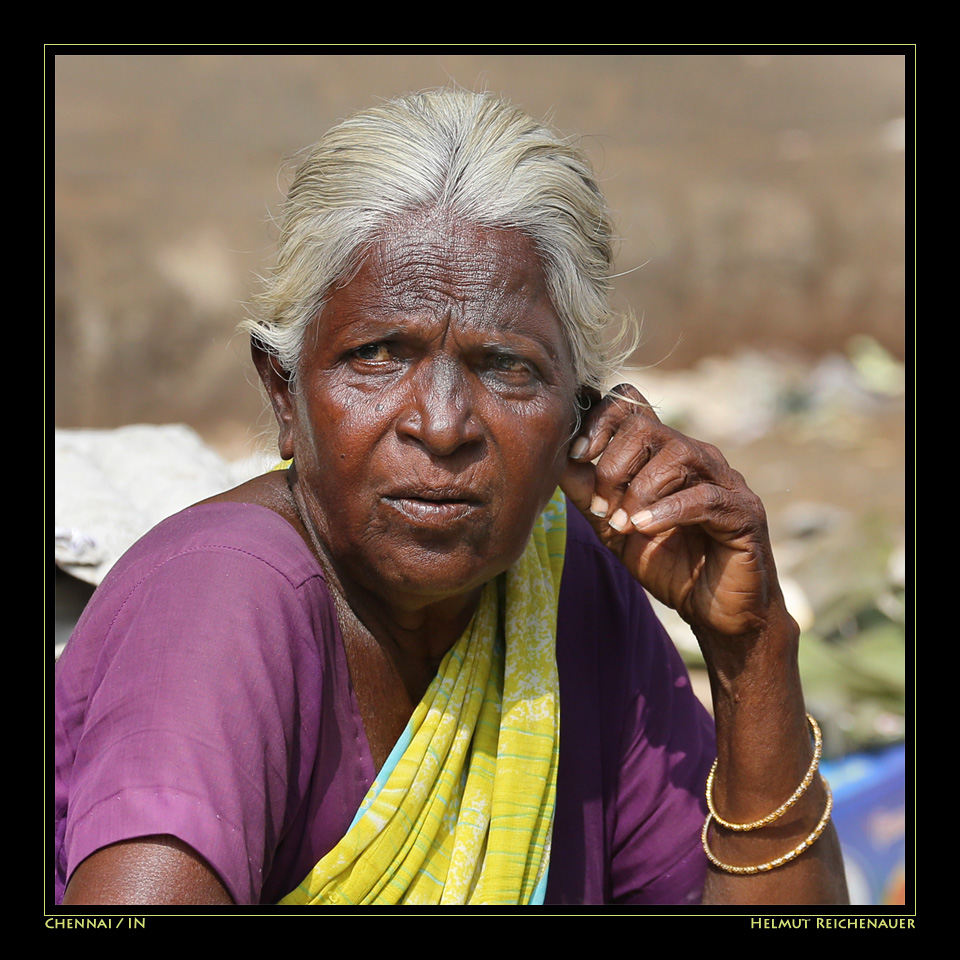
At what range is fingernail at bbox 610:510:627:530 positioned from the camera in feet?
6.99

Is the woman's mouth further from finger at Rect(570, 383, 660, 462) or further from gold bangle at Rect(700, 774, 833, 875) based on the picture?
gold bangle at Rect(700, 774, 833, 875)

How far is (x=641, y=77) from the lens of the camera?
9.53 meters

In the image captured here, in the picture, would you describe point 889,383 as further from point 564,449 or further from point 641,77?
point 564,449

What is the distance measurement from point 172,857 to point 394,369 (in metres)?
0.90

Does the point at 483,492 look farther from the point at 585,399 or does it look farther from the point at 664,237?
the point at 664,237

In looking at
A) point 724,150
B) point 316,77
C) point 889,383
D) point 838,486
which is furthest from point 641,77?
point 838,486

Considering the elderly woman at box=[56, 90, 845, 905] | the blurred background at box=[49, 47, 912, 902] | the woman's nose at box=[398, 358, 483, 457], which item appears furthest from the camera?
the blurred background at box=[49, 47, 912, 902]

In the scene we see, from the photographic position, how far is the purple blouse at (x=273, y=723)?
160cm

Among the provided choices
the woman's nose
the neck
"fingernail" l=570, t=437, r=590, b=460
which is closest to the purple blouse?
the neck

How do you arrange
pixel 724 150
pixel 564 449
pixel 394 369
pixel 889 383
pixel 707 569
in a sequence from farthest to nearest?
pixel 724 150, pixel 889 383, pixel 707 569, pixel 564 449, pixel 394 369

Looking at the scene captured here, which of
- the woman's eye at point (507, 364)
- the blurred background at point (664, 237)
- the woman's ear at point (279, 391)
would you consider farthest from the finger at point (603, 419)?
the blurred background at point (664, 237)

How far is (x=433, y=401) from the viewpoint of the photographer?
6.15 feet

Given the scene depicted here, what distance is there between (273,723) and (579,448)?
2.69 ft

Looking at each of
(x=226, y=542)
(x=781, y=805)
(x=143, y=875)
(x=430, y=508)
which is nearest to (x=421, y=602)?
(x=430, y=508)
